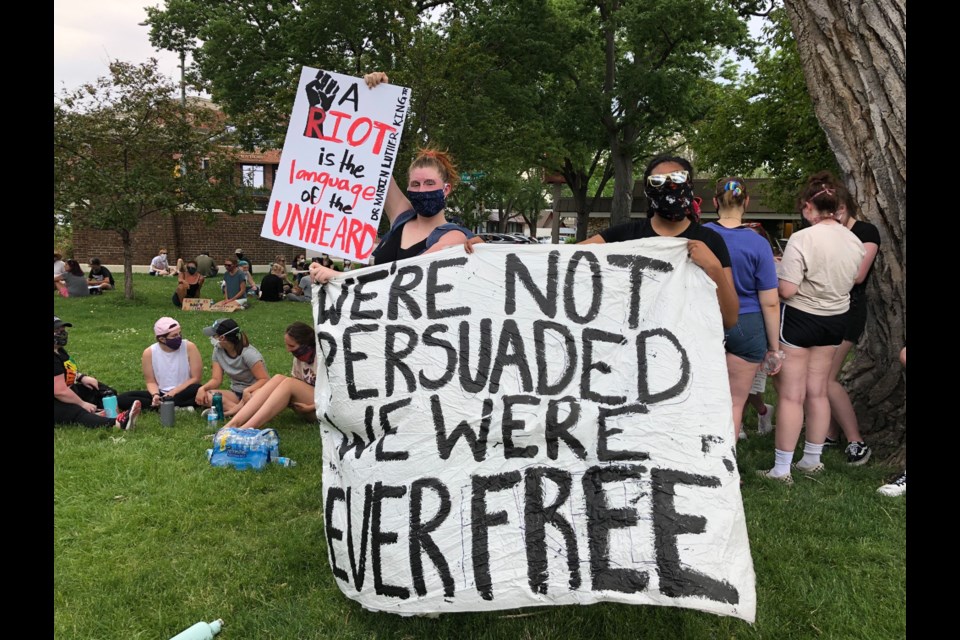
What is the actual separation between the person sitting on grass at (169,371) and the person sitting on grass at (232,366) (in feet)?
0.58

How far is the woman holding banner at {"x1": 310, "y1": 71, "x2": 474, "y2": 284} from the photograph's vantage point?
3.42 m

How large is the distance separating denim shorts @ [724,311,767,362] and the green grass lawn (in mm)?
942

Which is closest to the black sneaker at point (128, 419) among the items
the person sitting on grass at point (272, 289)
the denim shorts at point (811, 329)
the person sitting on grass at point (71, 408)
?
the person sitting on grass at point (71, 408)

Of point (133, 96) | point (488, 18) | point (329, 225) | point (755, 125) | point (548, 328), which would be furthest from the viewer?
point (488, 18)

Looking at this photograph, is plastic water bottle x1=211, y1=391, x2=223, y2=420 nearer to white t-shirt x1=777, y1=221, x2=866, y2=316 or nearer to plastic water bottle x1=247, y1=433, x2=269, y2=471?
plastic water bottle x1=247, y1=433, x2=269, y2=471

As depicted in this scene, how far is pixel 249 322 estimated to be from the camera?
13.4 meters

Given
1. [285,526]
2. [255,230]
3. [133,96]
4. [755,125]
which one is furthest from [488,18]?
[285,526]

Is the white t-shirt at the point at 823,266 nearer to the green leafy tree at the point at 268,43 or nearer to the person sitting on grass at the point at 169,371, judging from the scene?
the person sitting on grass at the point at 169,371

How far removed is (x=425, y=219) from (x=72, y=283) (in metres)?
17.1

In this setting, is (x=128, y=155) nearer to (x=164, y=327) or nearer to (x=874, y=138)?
(x=164, y=327)

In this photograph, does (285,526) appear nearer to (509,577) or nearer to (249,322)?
(509,577)

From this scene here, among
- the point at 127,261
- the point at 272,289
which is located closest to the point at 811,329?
the point at 272,289

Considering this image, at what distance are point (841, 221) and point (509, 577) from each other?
3483mm

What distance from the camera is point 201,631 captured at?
2854mm
